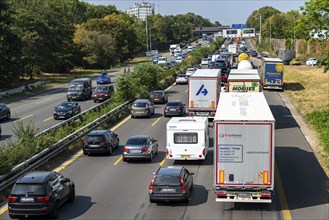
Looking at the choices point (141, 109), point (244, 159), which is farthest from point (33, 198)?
point (141, 109)

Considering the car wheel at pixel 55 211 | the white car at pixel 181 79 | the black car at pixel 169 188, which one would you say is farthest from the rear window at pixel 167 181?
the white car at pixel 181 79

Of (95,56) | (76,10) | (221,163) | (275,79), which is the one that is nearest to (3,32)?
(275,79)

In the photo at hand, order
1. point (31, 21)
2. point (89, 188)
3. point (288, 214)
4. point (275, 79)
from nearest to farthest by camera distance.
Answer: point (288, 214) < point (89, 188) < point (275, 79) < point (31, 21)

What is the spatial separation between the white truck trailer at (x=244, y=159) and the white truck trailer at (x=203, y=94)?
1892 cm

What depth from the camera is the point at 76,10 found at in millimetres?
163875

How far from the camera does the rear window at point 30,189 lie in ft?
58.3

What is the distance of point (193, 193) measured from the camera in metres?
21.8

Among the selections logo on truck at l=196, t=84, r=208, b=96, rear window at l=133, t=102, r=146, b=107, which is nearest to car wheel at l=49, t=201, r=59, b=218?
logo on truck at l=196, t=84, r=208, b=96

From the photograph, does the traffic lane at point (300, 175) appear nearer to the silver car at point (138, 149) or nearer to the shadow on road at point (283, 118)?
the shadow on road at point (283, 118)

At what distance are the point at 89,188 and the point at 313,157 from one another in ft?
42.5

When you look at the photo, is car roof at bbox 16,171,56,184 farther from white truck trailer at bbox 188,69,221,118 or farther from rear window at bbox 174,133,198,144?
white truck trailer at bbox 188,69,221,118

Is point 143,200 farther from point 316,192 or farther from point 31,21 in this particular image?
point 31,21

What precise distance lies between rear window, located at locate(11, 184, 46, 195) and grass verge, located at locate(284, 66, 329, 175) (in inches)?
Answer: 567

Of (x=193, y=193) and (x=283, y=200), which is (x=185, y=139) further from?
(x=283, y=200)
